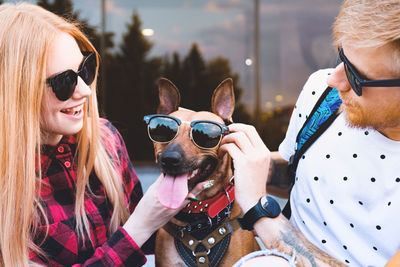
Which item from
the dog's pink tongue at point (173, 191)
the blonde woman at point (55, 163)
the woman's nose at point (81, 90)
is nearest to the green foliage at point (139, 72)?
the blonde woman at point (55, 163)

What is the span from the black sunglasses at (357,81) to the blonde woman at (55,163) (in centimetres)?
87

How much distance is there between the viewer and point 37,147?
5.31ft

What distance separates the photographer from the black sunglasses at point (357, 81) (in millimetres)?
1222

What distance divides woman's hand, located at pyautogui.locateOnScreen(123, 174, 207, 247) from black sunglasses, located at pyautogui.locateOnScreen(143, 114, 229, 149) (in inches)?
7.7

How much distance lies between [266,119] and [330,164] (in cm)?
473

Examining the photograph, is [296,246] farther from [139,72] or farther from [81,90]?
[139,72]

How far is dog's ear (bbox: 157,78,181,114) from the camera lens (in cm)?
187

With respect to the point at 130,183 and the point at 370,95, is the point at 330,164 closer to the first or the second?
the point at 370,95

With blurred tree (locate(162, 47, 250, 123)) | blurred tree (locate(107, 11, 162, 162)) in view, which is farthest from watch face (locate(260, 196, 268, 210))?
blurred tree (locate(107, 11, 162, 162))

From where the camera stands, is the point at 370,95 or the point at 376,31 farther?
the point at 370,95

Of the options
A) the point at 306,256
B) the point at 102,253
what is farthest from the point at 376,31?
the point at 102,253

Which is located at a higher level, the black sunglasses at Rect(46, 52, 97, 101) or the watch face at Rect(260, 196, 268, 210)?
the black sunglasses at Rect(46, 52, 97, 101)

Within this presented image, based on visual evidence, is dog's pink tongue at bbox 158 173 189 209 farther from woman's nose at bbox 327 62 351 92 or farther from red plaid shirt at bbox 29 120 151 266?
woman's nose at bbox 327 62 351 92

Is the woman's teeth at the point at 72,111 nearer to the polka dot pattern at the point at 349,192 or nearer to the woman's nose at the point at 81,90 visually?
the woman's nose at the point at 81,90
